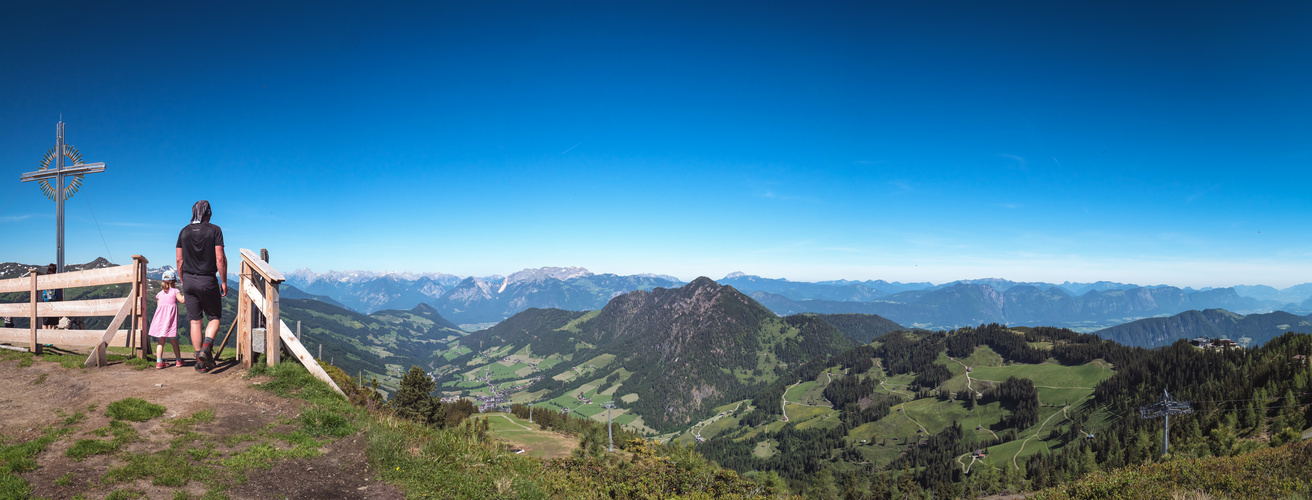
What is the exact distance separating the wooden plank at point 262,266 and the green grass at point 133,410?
127 inches

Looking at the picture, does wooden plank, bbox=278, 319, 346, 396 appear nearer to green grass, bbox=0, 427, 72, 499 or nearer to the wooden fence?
the wooden fence

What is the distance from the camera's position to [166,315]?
13.9m

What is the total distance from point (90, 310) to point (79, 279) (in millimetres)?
1324

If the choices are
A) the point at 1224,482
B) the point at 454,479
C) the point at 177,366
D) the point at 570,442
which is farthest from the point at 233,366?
the point at 570,442

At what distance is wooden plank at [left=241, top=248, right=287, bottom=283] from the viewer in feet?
39.7

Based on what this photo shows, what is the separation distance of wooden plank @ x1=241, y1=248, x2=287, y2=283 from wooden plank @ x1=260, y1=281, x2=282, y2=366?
0.72 feet

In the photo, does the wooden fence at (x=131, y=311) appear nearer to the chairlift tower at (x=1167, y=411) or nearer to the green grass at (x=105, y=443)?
the green grass at (x=105, y=443)

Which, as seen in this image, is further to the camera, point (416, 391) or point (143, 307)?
point (416, 391)

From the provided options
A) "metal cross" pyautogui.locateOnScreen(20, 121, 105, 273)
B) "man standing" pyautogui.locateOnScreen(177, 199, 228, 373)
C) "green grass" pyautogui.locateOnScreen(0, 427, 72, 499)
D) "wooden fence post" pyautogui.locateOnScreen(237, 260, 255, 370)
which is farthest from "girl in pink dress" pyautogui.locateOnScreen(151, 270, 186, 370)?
"metal cross" pyautogui.locateOnScreen(20, 121, 105, 273)

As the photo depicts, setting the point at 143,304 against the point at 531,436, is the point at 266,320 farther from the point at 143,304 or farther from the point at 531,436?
the point at 531,436

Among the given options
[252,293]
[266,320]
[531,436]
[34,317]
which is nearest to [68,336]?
[34,317]

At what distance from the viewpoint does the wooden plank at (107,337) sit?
13367mm

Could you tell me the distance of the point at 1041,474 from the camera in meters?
124

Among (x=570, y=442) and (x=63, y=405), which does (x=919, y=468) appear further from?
(x=63, y=405)
